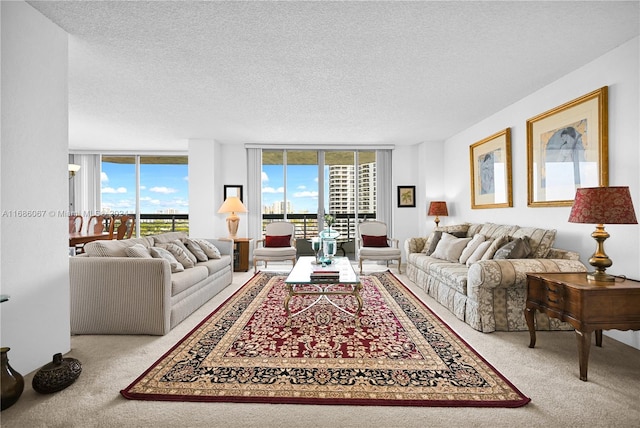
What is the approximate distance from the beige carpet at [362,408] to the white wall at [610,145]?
93cm

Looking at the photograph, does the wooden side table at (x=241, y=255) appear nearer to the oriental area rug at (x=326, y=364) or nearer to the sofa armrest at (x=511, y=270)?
the oriental area rug at (x=326, y=364)

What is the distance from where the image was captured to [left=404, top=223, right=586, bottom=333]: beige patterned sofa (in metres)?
3.04

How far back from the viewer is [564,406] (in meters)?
1.94

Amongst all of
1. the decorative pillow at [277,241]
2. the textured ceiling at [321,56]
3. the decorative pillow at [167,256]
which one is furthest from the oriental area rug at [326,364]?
the decorative pillow at [277,241]

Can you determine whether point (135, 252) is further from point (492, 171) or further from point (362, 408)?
point (492, 171)

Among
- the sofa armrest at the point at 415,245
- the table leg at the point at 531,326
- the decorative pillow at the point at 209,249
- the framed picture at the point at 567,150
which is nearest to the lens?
the table leg at the point at 531,326

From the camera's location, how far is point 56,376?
208 centimetres

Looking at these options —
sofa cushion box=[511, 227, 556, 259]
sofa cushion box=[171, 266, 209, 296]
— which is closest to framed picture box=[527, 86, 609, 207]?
sofa cushion box=[511, 227, 556, 259]

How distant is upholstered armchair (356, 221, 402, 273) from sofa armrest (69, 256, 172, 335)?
3726mm

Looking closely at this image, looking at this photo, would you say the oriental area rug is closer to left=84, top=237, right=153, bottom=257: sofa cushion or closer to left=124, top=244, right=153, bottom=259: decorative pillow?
left=124, top=244, right=153, bottom=259: decorative pillow

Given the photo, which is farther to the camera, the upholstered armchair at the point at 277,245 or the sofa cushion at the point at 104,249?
the upholstered armchair at the point at 277,245

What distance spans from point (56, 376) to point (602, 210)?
150 inches

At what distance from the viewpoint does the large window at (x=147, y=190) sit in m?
8.01

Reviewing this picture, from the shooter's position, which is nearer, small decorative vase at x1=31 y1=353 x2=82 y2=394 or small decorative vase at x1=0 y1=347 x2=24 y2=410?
small decorative vase at x1=0 y1=347 x2=24 y2=410
